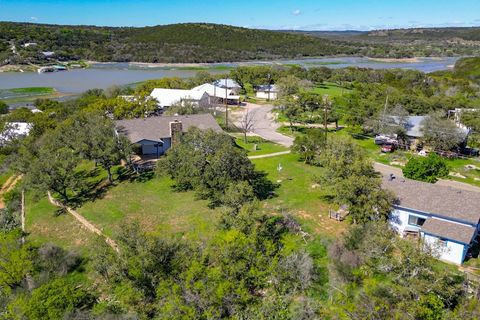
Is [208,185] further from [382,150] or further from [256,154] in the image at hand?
[382,150]

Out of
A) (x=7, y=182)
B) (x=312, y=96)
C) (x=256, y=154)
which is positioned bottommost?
(x=7, y=182)

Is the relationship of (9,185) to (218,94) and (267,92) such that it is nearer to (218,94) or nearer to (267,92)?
(218,94)

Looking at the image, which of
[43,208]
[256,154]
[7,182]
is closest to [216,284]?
[43,208]

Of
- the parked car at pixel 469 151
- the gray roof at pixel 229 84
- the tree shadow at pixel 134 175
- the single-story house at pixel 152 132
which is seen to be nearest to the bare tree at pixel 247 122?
the single-story house at pixel 152 132

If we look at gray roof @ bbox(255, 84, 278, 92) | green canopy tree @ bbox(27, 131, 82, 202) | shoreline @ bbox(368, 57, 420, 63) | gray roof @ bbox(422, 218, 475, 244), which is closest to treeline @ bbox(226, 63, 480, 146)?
gray roof @ bbox(255, 84, 278, 92)

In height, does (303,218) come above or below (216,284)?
below

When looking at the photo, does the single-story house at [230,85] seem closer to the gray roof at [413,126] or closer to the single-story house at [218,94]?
the single-story house at [218,94]

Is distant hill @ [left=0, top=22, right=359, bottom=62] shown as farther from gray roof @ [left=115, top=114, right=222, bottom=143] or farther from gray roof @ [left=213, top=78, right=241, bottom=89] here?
gray roof @ [left=115, top=114, right=222, bottom=143]
